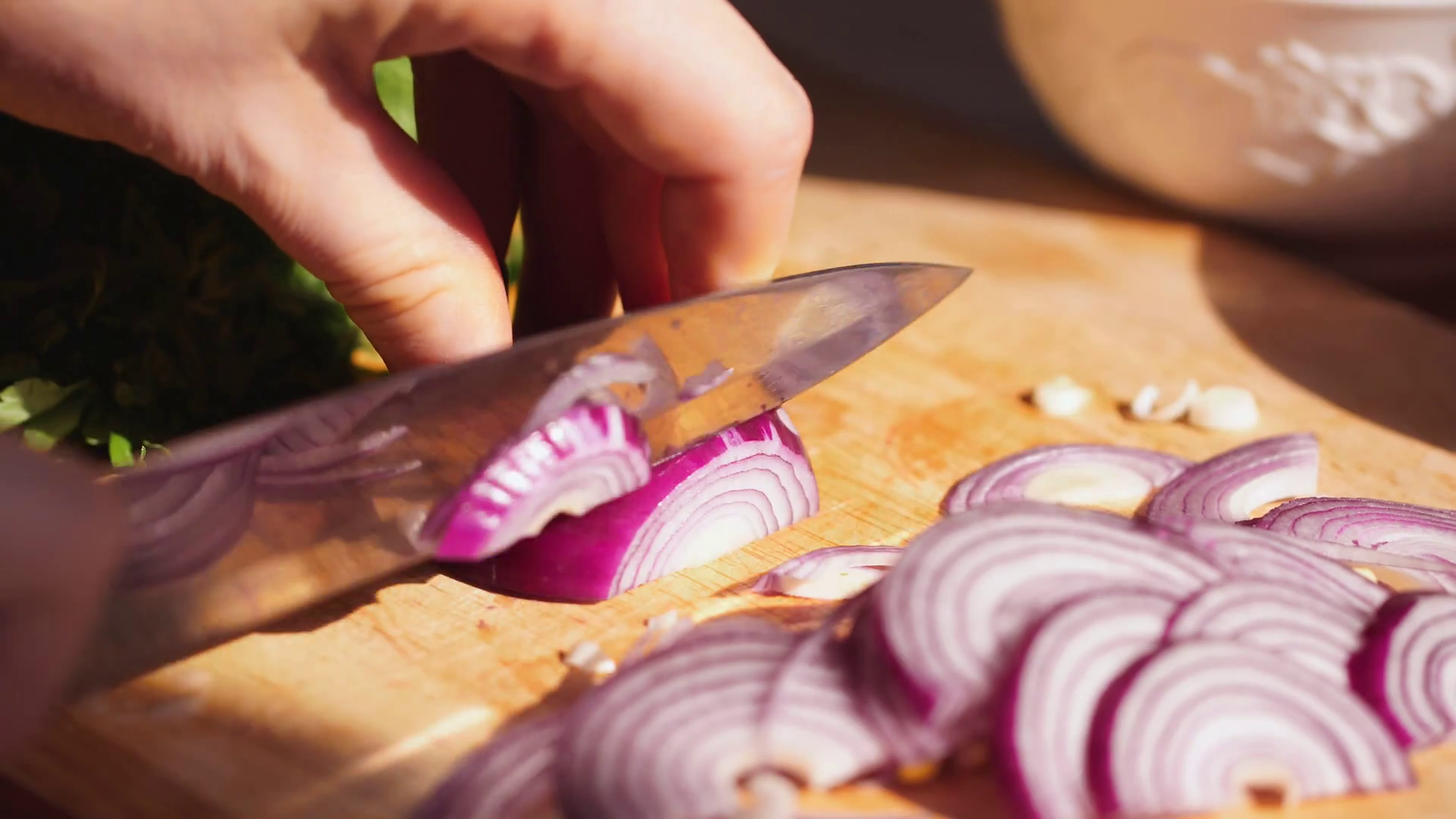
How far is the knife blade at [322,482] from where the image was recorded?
1.25 metres

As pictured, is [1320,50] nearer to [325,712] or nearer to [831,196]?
[831,196]

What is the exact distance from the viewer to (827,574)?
1.43 m

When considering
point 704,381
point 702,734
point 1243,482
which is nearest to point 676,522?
point 704,381

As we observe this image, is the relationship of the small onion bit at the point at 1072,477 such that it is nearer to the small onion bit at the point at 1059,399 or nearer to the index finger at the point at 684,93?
the small onion bit at the point at 1059,399

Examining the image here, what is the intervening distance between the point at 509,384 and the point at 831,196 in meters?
1.33

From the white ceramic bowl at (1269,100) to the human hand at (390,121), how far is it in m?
1.00

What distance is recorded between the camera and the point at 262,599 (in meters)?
1.35

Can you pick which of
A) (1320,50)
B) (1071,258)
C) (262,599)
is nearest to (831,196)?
(1071,258)

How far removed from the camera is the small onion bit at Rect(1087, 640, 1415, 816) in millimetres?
1082

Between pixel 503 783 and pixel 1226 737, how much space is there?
2.07ft

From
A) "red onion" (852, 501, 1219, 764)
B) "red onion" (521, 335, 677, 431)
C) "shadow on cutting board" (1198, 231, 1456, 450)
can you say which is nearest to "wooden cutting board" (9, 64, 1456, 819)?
"shadow on cutting board" (1198, 231, 1456, 450)

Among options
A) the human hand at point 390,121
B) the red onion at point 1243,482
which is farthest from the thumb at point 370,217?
the red onion at point 1243,482

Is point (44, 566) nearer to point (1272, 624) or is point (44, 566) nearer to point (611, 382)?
point (611, 382)

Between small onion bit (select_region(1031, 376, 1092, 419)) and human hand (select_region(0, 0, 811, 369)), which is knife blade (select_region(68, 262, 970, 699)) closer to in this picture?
human hand (select_region(0, 0, 811, 369))
